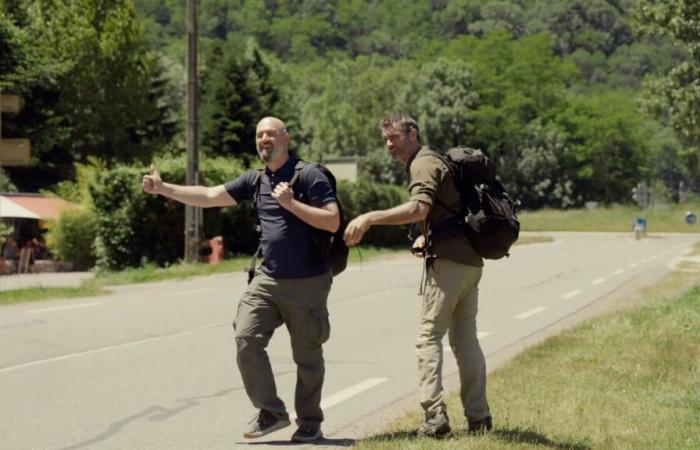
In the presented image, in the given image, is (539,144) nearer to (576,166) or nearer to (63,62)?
(576,166)

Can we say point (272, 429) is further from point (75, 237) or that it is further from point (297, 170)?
point (75, 237)

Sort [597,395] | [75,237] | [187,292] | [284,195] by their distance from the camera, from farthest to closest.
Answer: [75,237] → [187,292] → [597,395] → [284,195]

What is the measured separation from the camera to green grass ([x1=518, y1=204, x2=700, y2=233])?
77.8 m

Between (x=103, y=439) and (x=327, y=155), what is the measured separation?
8663cm

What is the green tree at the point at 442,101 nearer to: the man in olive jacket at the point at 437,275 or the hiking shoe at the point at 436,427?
the man in olive jacket at the point at 437,275

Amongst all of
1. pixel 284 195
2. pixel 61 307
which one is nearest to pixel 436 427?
pixel 284 195

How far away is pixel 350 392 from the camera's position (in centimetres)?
905

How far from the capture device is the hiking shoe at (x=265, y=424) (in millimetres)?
6641

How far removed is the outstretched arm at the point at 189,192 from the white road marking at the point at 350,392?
171cm

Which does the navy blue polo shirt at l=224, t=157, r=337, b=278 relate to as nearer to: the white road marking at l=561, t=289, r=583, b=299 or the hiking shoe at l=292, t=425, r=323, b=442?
the hiking shoe at l=292, t=425, r=323, b=442

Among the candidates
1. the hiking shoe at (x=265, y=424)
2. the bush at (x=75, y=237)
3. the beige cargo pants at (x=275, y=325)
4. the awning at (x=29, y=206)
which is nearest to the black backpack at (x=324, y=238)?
the beige cargo pants at (x=275, y=325)

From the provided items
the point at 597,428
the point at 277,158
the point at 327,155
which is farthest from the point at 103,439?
the point at 327,155

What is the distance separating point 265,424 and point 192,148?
66.1 ft

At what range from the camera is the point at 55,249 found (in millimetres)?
34500
